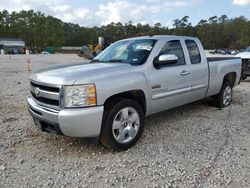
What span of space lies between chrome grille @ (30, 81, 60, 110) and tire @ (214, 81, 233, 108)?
438 cm

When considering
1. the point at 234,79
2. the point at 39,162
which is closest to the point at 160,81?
the point at 39,162

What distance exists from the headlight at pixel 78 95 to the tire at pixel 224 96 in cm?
409

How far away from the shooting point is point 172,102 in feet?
16.9

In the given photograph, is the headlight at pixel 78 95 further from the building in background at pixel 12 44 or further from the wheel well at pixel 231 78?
the building in background at pixel 12 44

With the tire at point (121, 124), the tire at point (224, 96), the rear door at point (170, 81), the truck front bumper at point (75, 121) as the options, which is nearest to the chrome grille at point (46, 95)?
the truck front bumper at point (75, 121)

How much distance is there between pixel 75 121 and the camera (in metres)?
3.70

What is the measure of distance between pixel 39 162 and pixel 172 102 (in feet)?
8.44

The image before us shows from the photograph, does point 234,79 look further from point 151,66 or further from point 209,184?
point 209,184

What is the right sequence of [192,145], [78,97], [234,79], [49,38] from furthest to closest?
[49,38] < [234,79] < [192,145] < [78,97]

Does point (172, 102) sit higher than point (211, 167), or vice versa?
point (172, 102)

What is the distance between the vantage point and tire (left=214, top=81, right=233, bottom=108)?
22.2 feet

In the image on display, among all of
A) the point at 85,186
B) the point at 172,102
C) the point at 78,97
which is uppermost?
the point at 78,97

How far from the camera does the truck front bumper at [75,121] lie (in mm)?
3699

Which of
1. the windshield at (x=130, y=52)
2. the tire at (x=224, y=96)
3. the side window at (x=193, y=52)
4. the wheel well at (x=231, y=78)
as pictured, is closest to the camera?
the windshield at (x=130, y=52)
